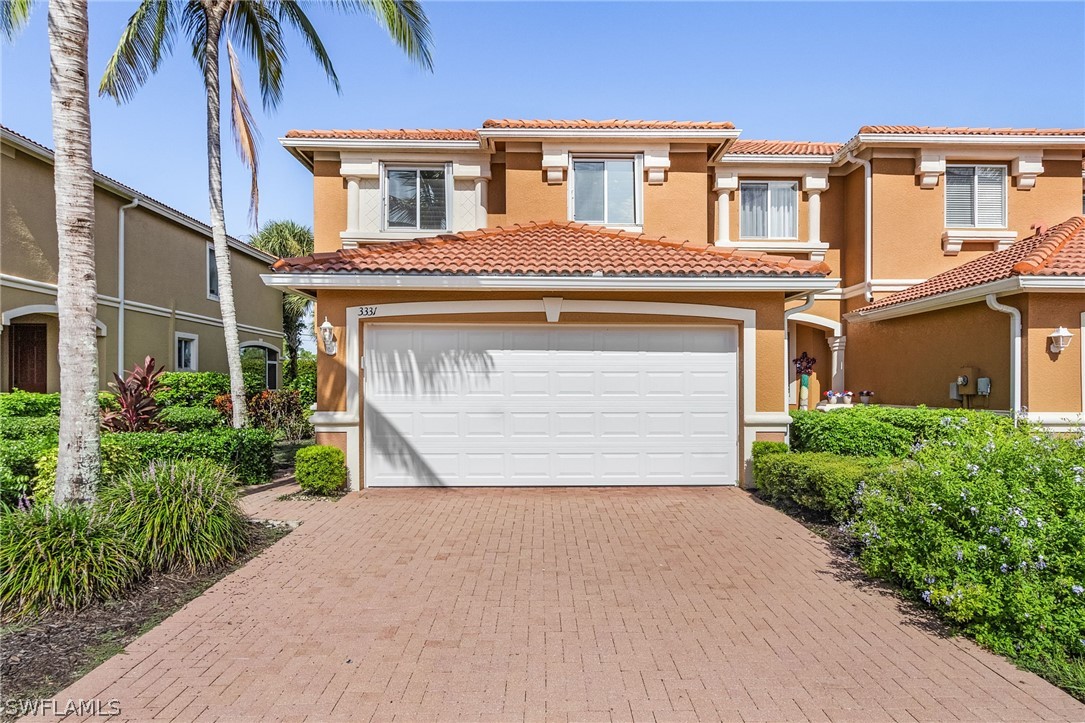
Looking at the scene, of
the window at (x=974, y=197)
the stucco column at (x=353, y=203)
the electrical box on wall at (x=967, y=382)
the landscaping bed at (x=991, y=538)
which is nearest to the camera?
the landscaping bed at (x=991, y=538)

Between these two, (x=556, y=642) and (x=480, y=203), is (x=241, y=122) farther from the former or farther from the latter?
(x=556, y=642)

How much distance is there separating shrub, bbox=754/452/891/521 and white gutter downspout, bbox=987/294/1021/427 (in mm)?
4031

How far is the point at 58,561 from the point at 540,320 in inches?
249

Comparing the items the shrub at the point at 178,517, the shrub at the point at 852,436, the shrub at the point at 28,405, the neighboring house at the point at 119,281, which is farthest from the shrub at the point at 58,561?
the neighboring house at the point at 119,281

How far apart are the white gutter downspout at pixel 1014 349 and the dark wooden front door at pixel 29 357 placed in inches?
795

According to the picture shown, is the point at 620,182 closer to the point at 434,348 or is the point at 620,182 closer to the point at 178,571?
the point at 434,348

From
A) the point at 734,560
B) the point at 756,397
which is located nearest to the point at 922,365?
the point at 756,397

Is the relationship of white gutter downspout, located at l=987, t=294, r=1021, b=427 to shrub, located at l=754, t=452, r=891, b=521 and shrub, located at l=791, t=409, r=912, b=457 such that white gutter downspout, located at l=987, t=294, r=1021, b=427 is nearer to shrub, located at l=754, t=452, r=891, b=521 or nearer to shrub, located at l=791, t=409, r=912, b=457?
shrub, located at l=791, t=409, r=912, b=457

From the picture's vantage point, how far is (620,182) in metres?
12.3

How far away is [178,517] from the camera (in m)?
5.55

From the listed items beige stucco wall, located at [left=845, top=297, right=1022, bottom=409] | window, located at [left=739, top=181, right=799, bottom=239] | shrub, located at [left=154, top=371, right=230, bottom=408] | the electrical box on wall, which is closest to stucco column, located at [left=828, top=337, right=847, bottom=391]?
beige stucco wall, located at [left=845, top=297, right=1022, bottom=409]

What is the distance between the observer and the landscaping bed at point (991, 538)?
3.99 meters

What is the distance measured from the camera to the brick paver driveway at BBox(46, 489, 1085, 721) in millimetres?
3422

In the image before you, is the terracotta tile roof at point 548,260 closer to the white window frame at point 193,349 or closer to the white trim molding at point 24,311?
the white trim molding at point 24,311
